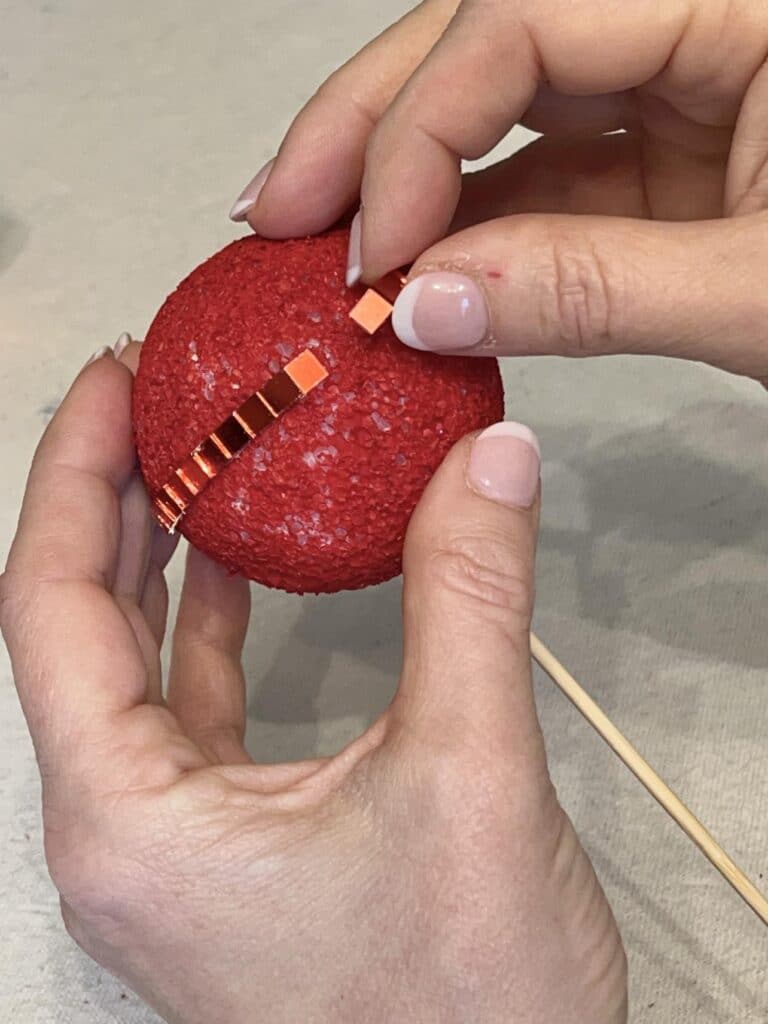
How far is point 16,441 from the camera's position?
106cm

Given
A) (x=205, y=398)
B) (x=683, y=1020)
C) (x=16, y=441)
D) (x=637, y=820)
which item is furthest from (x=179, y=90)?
(x=683, y=1020)

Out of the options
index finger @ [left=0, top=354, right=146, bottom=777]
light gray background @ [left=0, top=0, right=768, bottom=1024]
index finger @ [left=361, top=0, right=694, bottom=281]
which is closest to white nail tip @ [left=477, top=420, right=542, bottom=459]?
index finger @ [left=361, top=0, right=694, bottom=281]

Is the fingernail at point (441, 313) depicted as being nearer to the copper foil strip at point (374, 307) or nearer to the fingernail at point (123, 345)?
the copper foil strip at point (374, 307)

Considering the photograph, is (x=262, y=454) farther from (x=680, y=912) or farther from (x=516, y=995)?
(x=680, y=912)

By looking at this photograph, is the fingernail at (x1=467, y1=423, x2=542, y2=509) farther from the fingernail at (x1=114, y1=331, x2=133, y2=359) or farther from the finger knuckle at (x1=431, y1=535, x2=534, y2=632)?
the fingernail at (x1=114, y1=331, x2=133, y2=359)

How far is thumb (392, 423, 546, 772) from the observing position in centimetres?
54

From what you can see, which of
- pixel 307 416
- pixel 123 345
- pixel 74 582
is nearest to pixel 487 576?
pixel 307 416

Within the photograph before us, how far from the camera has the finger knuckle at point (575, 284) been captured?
58 centimetres

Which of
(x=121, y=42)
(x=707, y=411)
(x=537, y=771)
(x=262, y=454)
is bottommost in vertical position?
(x=707, y=411)

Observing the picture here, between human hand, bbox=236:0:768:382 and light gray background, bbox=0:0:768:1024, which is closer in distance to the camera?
human hand, bbox=236:0:768:382

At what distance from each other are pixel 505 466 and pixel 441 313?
86 mm

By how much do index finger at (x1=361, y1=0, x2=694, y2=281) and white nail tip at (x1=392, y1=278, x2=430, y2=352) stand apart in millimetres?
44

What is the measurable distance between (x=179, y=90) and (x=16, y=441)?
21.5 inches

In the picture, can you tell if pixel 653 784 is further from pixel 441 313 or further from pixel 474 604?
pixel 441 313
